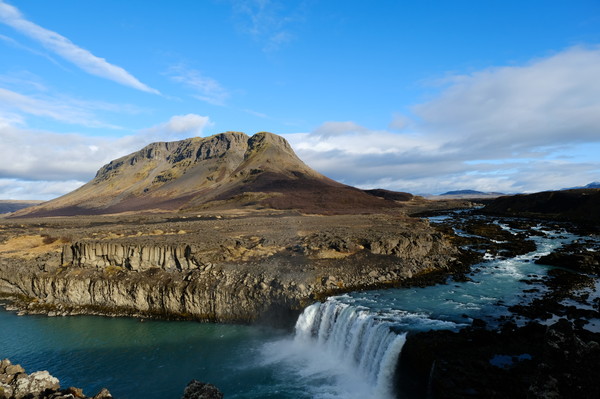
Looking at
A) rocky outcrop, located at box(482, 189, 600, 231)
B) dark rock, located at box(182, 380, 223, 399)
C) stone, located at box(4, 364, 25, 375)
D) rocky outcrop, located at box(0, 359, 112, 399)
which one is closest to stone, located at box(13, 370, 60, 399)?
rocky outcrop, located at box(0, 359, 112, 399)

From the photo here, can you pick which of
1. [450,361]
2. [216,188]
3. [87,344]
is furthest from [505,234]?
[216,188]

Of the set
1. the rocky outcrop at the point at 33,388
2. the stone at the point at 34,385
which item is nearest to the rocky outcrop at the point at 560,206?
the rocky outcrop at the point at 33,388

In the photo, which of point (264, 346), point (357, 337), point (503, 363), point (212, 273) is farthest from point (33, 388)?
point (503, 363)

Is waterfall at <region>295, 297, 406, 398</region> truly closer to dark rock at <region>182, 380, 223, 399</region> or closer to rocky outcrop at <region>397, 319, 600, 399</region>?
rocky outcrop at <region>397, 319, 600, 399</region>

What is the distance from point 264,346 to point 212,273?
1292 cm

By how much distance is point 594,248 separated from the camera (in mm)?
50844

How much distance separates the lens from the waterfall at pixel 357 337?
23.4 meters

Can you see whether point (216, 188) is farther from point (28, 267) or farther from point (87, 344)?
point (87, 344)

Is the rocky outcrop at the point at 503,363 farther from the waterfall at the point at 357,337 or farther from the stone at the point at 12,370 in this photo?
the stone at the point at 12,370

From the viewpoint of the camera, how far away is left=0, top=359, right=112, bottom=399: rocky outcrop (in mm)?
18844

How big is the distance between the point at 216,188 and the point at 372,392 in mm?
172046

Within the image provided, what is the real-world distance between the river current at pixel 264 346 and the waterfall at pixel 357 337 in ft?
0.25

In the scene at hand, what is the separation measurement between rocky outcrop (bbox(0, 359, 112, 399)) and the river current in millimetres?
5888

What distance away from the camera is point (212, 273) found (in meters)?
40.5
